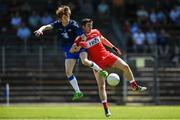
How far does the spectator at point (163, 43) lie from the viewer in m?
37.6

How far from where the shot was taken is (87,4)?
40344mm

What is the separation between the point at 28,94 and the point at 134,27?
6.15 m

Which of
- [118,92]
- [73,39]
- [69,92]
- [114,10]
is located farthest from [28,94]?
[73,39]

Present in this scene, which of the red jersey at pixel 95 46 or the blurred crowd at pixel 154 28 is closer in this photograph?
the red jersey at pixel 95 46

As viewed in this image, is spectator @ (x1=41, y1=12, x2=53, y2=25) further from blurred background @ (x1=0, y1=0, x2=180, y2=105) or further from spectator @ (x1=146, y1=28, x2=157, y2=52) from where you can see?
spectator @ (x1=146, y1=28, x2=157, y2=52)

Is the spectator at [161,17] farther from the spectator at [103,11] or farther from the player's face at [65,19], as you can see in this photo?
the player's face at [65,19]

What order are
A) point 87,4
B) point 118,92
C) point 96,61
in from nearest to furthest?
point 96,61
point 118,92
point 87,4

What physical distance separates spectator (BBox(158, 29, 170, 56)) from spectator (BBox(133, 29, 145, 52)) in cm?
82

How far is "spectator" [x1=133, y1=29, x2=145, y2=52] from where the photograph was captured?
124 ft

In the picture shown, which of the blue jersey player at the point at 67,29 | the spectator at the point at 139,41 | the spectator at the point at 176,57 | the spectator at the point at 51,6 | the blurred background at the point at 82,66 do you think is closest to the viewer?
the blue jersey player at the point at 67,29

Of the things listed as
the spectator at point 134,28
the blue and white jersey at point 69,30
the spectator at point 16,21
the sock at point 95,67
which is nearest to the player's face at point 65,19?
the blue and white jersey at point 69,30

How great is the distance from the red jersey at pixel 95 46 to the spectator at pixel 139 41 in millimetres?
14230

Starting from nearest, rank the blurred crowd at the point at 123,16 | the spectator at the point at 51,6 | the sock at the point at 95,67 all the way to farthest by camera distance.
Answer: the sock at the point at 95,67
the blurred crowd at the point at 123,16
the spectator at the point at 51,6

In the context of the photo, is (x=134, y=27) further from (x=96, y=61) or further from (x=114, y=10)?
(x=96, y=61)
